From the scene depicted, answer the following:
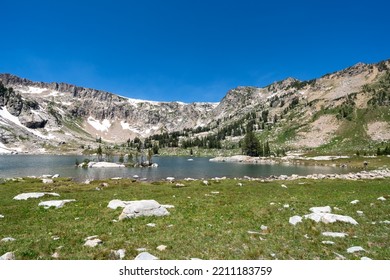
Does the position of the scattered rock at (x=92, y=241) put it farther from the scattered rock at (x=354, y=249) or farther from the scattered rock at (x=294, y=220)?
the scattered rock at (x=354, y=249)

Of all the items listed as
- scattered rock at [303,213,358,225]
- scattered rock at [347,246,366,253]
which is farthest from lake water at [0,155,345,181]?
scattered rock at [347,246,366,253]

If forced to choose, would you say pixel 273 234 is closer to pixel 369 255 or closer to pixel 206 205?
pixel 369 255

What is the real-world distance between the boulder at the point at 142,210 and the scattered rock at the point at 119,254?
301 inches

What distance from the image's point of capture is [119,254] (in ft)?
46.0

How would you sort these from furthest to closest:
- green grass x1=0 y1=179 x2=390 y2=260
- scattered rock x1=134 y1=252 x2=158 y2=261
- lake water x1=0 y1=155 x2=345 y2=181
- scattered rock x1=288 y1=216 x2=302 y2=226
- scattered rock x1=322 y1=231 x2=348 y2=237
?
→ lake water x1=0 y1=155 x2=345 y2=181 < scattered rock x1=288 y1=216 x2=302 y2=226 < scattered rock x1=322 y1=231 x2=348 y2=237 < green grass x1=0 y1=179 x2=390 y2=260 < scattered rock x1=134 y1=252 x2=158 y2=261

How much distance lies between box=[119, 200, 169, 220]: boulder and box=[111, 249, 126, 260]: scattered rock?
7.65 m

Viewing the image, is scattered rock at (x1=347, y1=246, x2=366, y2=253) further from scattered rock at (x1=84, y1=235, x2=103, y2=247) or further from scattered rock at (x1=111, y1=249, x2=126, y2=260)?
scattered rock at (x1=84, y1=235, x2=103, y2=247)

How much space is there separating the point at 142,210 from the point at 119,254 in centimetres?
882

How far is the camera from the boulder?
73.3 ft

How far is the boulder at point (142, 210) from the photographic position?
73.3 ft

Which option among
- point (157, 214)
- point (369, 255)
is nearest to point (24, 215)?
point (157, 214)
